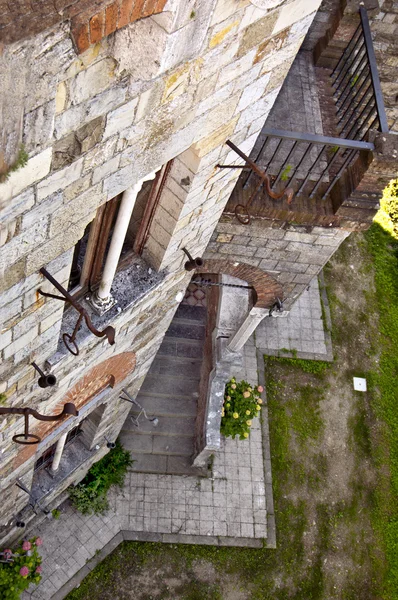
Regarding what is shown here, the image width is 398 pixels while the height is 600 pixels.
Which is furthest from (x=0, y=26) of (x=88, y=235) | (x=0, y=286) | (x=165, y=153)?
(x=88, y=235)

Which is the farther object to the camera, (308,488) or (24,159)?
(308,488)

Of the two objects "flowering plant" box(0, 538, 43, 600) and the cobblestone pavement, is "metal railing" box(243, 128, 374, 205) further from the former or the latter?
"flowering plant" box(0, 538, 43, 600)

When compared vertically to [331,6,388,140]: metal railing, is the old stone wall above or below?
below

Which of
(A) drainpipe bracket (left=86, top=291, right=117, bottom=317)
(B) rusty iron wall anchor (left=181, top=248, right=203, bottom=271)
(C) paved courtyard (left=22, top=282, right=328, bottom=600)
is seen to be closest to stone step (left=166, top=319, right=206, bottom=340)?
(C) paved courtyard (left=22, top=282, right=328, bottom=600)

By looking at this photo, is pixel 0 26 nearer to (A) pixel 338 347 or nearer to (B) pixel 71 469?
(B) pixel 71 469

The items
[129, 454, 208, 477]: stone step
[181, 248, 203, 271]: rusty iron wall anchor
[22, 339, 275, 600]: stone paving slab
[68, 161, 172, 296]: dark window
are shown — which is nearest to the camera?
[68, 161, 172, 296]: dark window

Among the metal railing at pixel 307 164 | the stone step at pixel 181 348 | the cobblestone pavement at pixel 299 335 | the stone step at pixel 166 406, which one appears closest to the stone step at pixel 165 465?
the stone step at pixel 166 406

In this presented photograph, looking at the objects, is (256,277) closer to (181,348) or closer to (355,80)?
(355,80)

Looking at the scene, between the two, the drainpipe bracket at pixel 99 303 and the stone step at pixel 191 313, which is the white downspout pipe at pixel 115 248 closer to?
the drainpipe bracket at pixel 99 303
